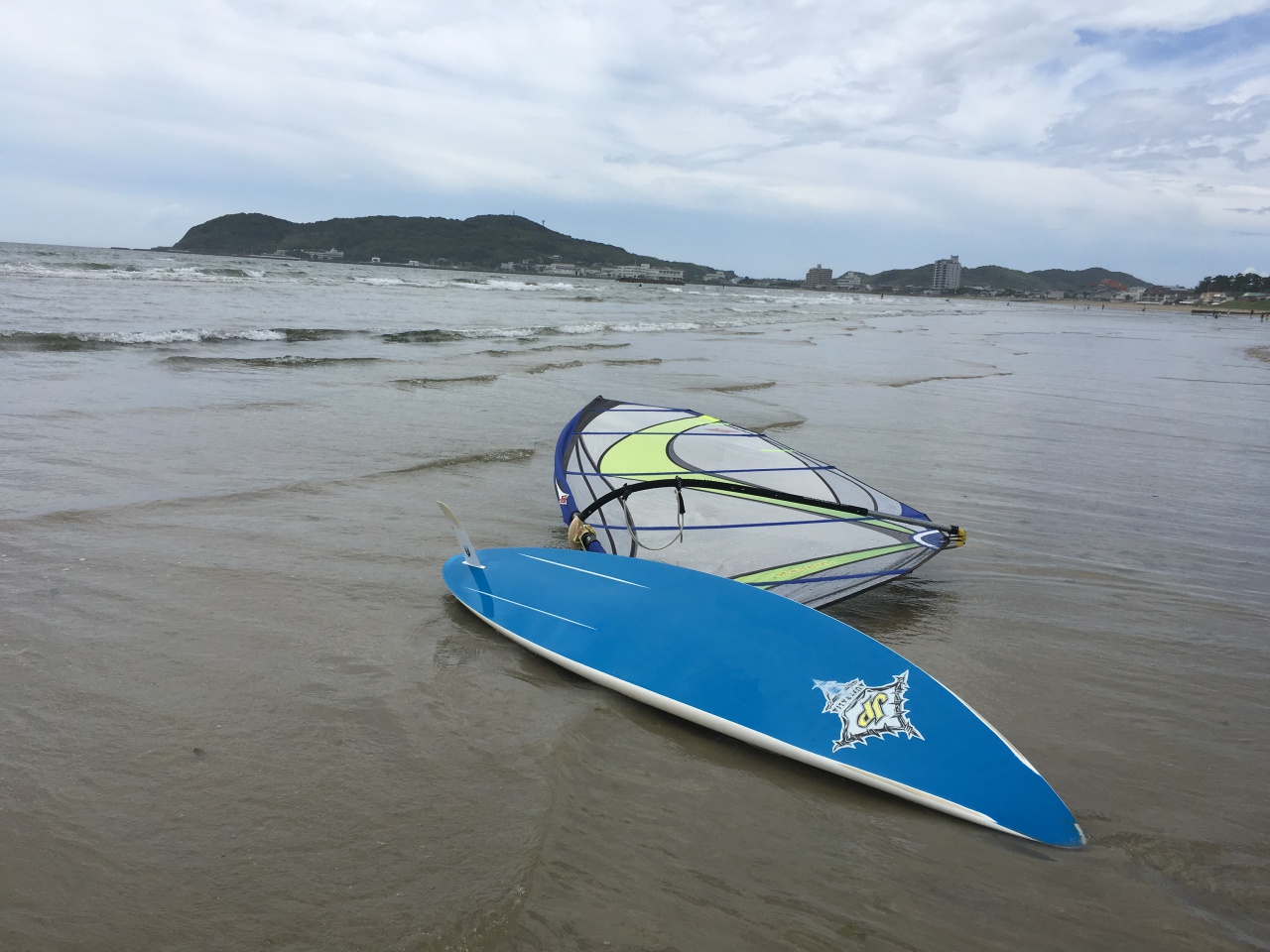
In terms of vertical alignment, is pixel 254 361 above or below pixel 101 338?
below

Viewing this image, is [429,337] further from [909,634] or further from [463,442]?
[909,634]

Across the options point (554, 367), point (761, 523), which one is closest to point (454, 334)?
point (554, 367)

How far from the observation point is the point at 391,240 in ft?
365

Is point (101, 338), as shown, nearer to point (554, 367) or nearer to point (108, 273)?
point (554, 367)

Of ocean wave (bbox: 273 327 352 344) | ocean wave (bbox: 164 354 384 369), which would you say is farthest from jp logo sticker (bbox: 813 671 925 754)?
ocean wave (bbox: 273 327 352 344)

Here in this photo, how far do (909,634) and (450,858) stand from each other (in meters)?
2.75

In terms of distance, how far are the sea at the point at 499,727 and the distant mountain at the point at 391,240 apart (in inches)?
4019

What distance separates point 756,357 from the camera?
18.4 meters

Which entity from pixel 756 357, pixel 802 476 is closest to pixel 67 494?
pixel 802 476

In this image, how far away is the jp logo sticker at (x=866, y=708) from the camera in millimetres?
2979

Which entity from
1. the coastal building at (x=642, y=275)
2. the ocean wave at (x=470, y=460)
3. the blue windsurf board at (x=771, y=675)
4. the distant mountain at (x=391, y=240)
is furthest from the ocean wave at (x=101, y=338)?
the coastal building at (x=642, y=275)

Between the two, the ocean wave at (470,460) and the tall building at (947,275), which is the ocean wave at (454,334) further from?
the tall building at (947,275)

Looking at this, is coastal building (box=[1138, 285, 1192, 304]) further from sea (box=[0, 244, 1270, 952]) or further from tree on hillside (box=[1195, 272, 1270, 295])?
sea (box=[0, 244, 1270, 952])

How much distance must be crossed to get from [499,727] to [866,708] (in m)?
1.46
